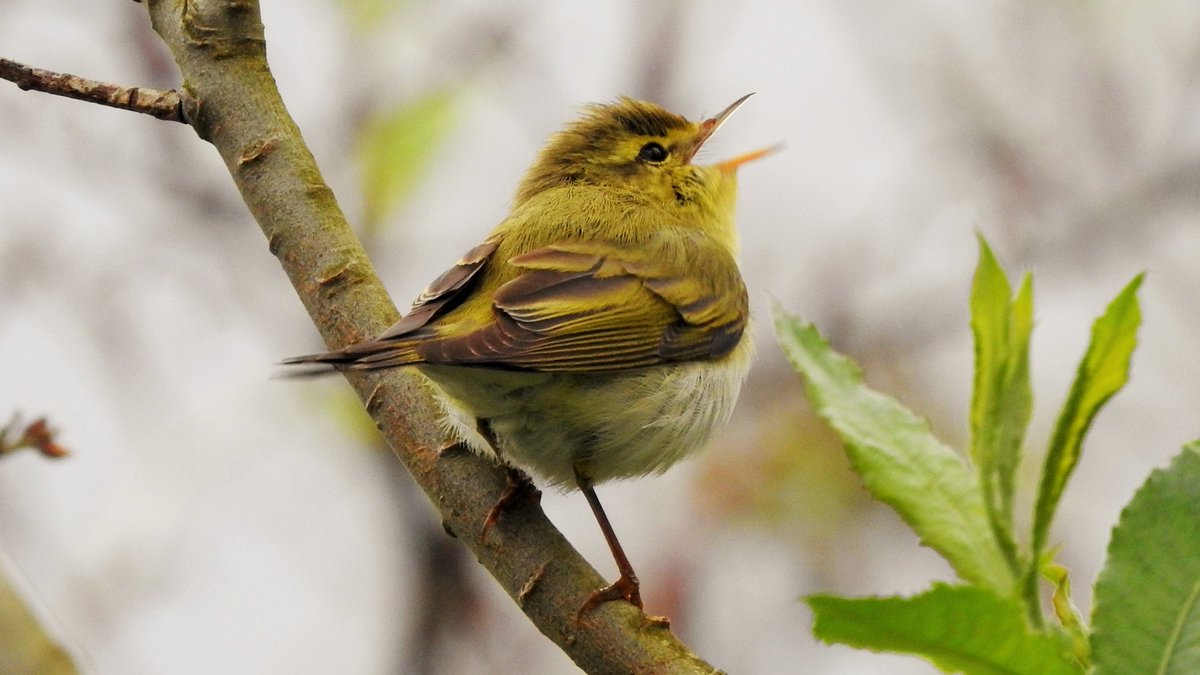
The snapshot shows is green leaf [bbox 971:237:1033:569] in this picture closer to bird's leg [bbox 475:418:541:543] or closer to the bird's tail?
the bird's tail

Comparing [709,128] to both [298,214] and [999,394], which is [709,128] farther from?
[999,394]

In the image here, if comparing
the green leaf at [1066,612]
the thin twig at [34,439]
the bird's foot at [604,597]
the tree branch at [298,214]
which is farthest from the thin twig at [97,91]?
the green leaf at [1066,612]

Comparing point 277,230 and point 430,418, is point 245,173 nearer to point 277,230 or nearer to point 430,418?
point 277,230

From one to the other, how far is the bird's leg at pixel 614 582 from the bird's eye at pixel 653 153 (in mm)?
1304

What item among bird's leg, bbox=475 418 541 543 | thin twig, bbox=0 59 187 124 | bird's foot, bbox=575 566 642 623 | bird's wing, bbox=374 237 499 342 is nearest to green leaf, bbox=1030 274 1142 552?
bird's foot, bbox=575 566 642 623

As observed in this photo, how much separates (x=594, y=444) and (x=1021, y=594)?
2.14 metres

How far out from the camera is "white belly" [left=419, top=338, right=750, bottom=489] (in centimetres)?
265

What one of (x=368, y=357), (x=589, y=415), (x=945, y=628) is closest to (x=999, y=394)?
(x=945, y=628)

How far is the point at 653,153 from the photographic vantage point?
3.97 metres

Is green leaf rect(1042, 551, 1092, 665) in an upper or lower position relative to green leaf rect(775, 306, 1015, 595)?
lower

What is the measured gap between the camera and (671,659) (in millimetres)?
1945

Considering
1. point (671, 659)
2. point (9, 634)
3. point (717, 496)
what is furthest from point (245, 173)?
point (717, 496)

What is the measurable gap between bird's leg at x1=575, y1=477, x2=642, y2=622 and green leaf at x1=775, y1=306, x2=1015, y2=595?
4.06 ft

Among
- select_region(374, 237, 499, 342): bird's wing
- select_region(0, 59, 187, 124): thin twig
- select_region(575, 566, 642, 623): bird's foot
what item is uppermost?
select_region(0, 59, 187, 124): thin twig
